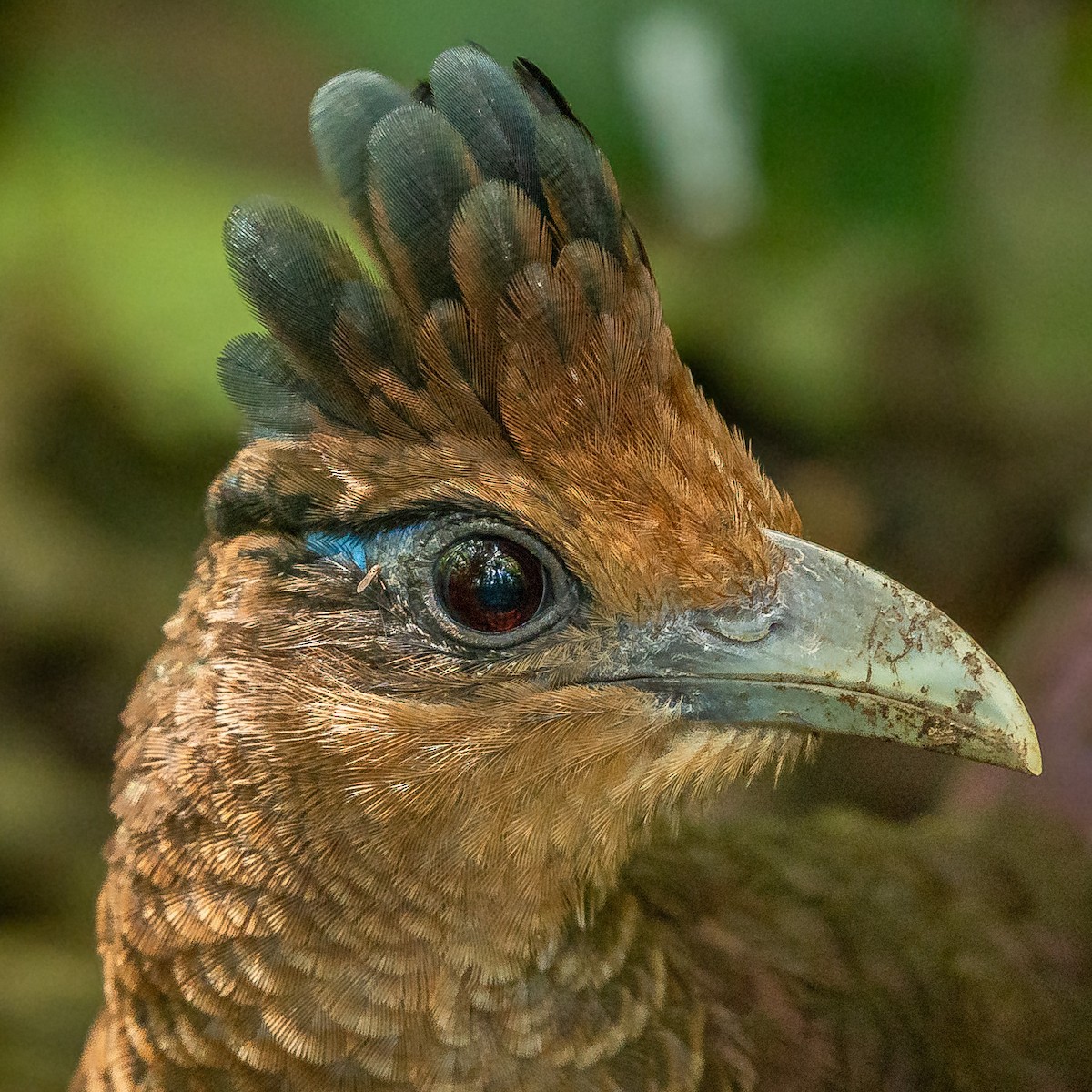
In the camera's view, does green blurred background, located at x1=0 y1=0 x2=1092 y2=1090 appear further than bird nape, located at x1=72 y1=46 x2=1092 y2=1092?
Yes

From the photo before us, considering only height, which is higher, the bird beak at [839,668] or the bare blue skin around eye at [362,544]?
the bare blue skin around eye at [362,544]

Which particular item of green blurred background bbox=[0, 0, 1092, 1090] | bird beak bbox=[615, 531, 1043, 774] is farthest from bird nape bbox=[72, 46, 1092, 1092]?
green blurred background bbox=[0, 0, 1092, 1090]

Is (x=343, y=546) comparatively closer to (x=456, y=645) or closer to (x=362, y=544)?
(x=362, y=544)

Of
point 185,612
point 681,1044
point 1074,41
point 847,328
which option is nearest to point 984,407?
point 847,328

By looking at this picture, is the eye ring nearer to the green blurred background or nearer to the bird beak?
the bird beak

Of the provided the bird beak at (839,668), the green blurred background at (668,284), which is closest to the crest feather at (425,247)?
the bird beak at (839,668)

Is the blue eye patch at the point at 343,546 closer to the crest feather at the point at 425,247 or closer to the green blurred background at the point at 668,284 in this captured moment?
the crest feather at the point at 425,247

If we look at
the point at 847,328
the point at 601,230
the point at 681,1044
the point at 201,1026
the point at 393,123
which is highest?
the point at 393,123

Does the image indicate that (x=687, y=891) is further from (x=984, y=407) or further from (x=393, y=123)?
(x=984, y=407)
